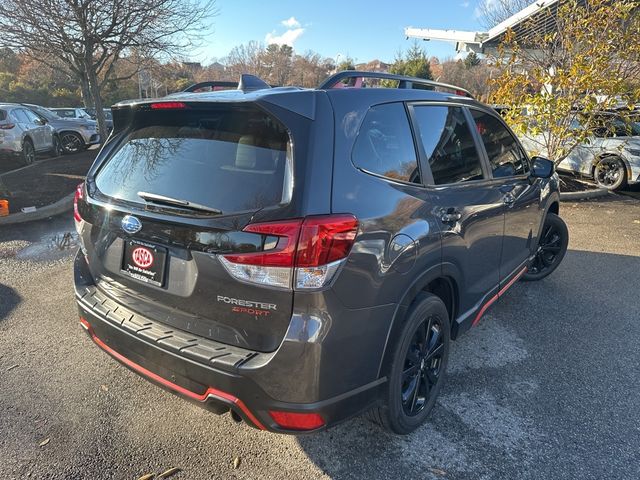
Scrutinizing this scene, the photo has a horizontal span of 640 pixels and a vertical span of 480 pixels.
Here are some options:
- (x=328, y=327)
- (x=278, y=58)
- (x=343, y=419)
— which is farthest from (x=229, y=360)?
(x=278, y=58)

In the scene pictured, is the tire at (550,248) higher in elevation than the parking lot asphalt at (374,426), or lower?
higher

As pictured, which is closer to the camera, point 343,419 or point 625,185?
point 343,419

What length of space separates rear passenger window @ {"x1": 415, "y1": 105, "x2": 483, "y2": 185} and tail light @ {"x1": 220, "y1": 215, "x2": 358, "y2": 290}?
1.00m

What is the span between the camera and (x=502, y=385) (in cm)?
305

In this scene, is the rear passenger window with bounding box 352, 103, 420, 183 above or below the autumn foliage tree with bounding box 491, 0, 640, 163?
below

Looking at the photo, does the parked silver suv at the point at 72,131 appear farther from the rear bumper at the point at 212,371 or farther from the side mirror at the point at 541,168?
the side mirror at the point at 541,168

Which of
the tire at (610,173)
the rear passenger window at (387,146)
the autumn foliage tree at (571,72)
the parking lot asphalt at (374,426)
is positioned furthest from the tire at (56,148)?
the tire at (610,173)

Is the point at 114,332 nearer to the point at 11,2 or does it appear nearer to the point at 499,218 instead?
the point at 499,218

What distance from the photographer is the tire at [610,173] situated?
9.83m

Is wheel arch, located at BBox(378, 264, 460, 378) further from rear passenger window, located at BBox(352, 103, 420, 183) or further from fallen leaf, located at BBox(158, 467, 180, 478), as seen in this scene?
fallen leaf, located at BBox(158, 467, 180, 478)

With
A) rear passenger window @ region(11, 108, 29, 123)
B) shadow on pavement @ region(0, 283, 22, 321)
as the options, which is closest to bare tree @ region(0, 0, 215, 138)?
rear passenger window @ region(11, 108, 29, 123)

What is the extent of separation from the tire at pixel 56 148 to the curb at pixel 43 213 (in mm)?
7192

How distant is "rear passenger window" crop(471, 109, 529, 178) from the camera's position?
131 inches

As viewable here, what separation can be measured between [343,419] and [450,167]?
63.2 inches
